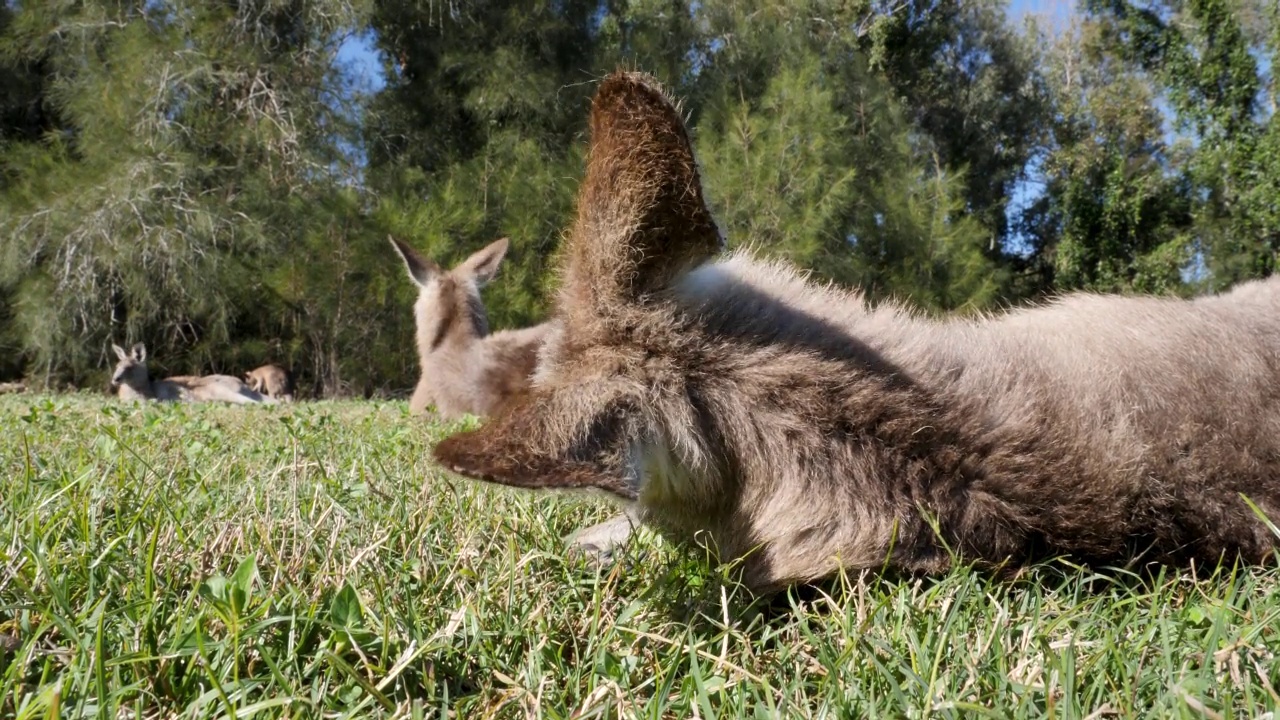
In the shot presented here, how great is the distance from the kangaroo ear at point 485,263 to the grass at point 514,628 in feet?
22.5

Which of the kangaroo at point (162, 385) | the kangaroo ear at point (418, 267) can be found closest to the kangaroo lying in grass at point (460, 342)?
the kangaroo ear at point (418, 267)

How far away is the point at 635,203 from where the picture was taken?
62.4 inches

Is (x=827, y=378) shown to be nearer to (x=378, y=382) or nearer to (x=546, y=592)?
(x=546, y=592)

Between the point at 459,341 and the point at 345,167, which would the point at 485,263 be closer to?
the point at 459,341

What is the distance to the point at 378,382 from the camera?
15.2 meters

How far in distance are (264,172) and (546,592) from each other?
14.2 m

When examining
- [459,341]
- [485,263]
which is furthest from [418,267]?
[459,341]

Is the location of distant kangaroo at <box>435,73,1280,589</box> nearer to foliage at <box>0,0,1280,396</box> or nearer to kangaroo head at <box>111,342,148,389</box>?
foliage at <box>0,0,1280,396</box>

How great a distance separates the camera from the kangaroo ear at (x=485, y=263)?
8992mm

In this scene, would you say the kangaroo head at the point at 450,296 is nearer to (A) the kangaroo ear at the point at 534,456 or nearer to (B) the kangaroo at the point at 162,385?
(B) the kangaroo at the point at 162,385

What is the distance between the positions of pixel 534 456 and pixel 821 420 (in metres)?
0.58

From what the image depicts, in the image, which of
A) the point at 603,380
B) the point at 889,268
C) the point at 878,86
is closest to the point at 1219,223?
the point at 878,86

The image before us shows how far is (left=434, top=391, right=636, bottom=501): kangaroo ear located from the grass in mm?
257

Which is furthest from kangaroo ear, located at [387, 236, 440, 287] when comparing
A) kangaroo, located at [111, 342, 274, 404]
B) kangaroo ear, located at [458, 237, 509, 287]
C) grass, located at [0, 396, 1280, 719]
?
grass, located at [0, 396, 1280, 719]
